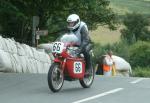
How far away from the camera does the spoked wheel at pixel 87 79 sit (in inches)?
608

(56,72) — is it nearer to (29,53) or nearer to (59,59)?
(59,59)

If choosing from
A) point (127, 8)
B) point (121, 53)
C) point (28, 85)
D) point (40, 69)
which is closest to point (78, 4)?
point (40, 69)

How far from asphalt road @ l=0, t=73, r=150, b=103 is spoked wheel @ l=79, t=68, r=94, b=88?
12cm

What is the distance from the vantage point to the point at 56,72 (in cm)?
1412

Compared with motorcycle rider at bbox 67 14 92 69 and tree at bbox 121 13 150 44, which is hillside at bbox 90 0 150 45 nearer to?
tree at bbox 121 13 150 44

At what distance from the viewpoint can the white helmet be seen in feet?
48.2

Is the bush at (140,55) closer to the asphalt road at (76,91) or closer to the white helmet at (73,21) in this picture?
the asphalt road at (76,91)

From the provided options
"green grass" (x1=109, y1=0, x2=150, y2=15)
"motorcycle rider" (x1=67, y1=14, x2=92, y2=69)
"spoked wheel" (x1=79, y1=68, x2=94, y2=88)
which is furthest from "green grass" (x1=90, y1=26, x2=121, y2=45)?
"motorcycle rider" (x1=67, y1=14, x2=92, y2=69)

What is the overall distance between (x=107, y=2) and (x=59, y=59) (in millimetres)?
32919

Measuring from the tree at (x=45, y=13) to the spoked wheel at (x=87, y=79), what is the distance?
15319 millimetres

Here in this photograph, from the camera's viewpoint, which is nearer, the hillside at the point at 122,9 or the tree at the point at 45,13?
the tree at the point at 45,13

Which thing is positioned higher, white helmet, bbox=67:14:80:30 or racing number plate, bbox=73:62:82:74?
white helmet, bbox=67:14:80:30

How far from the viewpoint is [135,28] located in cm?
9712

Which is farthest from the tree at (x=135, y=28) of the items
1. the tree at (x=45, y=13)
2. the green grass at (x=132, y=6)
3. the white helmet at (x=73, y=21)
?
the white helmet at (x=73, y=21)
